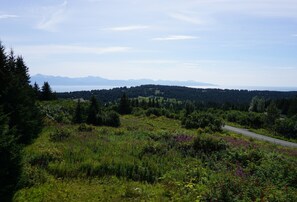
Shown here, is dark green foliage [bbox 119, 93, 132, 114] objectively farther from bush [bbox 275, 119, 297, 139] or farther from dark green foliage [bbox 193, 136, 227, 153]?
dark green foliage [bbox 193, 136, 227, 153]

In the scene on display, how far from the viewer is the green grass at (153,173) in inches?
453

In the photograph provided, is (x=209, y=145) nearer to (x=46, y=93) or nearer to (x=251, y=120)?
(x=251, y=120)

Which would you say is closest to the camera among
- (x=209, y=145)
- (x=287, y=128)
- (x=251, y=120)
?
(x=209, y=145)

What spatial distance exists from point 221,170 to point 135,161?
457cm

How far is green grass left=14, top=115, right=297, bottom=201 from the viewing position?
11.5 metres

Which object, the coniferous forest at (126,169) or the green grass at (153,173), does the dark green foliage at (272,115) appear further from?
the green grass at (153,173)

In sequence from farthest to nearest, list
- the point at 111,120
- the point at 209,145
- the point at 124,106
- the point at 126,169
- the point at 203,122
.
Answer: the point at 124,106
the point at 203,122
the point at 111,120
the point at 209,145
the point at 126,169

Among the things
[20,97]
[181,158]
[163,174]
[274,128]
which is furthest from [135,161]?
[274,128]

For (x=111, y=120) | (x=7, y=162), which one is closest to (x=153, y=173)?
(x=7, y=162)

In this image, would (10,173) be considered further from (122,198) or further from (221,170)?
(221,170)

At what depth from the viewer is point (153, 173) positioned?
49.4 feet

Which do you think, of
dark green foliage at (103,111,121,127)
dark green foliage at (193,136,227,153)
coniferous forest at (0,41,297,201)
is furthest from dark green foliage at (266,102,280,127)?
dark green foliage at (193,136,227,153)

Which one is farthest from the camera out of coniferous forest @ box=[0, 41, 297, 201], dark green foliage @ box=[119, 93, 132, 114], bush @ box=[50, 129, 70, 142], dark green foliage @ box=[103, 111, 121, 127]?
dark green foliage @ box=[119, 93, 132, 114]

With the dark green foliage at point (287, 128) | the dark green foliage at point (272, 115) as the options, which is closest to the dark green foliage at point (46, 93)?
the dark green foliage at point (272, 115)
